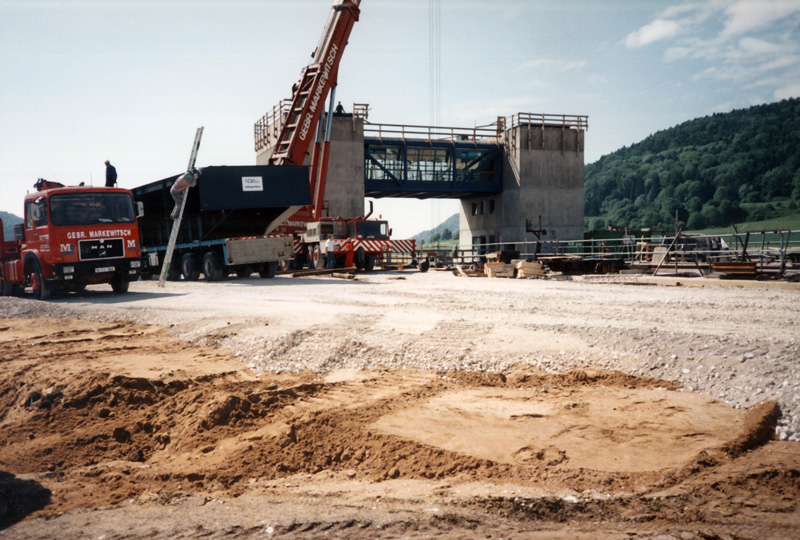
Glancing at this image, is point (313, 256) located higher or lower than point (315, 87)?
lower

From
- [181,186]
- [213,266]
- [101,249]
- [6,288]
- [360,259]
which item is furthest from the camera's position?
[360,259]

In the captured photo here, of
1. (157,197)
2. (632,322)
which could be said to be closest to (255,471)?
(632,322)

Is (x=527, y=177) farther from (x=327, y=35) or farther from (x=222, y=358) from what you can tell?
(x=222, y=358)

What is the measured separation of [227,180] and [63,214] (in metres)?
5.46

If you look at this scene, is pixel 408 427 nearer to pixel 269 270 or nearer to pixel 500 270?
pixel 269 270

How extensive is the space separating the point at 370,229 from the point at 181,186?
28.7 ft

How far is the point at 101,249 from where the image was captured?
15.6 m

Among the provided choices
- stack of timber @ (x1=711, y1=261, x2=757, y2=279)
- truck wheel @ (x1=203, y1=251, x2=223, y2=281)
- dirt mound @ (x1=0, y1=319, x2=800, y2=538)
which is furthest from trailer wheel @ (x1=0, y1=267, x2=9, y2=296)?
stack of timber @ (x1=711, y1=261, x2=757, y2=279)

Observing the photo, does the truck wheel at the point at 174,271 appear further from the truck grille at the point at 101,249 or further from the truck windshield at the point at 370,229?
the truck windshield at the point at 370,229

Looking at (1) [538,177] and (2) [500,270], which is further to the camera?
(1) [538,177]

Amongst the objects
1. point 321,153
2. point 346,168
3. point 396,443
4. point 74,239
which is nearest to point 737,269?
point 396,443

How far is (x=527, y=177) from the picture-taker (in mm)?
40812

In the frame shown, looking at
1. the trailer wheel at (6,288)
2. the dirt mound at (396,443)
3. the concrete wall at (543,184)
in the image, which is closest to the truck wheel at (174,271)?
the trailer wheel at (6,288)

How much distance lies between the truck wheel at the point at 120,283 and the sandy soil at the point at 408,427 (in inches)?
245
